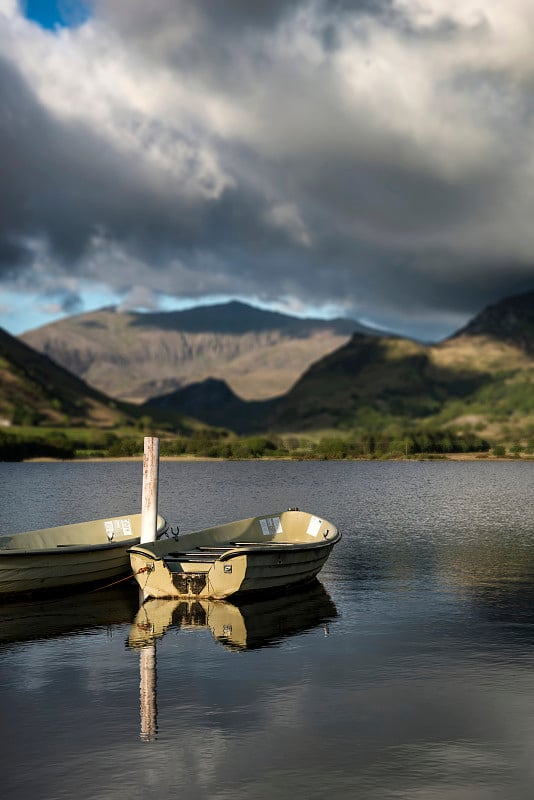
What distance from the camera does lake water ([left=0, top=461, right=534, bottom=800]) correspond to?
18.2 meters

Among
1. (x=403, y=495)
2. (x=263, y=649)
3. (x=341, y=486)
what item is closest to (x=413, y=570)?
(x=263, y=649)

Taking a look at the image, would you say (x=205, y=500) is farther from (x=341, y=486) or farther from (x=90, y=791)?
(x=90, y=791)

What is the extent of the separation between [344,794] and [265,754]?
2580mm

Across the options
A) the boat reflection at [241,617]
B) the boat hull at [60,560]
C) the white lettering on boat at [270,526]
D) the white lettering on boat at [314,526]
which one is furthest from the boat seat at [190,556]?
the white lettering on boat at [314,526]

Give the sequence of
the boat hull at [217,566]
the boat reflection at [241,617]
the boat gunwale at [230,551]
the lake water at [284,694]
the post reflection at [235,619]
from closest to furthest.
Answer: the lake water at [284,694] < the post reflection at [235,619] < the boat reflection at [241,617] < the boat gunwale at [230,551] < the boat hull at [217,566]

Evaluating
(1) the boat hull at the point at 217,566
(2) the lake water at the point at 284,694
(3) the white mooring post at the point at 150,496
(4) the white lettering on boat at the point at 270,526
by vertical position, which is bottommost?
(2) the lake water at the point at 284,694

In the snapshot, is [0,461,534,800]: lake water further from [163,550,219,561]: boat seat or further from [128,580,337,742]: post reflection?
[163,550,219,561]: boat seat

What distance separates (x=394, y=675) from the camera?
1027 inches

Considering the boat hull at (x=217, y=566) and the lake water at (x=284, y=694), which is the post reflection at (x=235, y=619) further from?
the boat hull at (x=217, y=566)

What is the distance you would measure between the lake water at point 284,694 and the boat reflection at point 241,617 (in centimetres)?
14

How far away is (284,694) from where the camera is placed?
2402 cm

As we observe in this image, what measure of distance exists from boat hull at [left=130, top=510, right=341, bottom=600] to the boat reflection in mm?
560

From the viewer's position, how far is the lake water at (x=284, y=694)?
18172 millimetres

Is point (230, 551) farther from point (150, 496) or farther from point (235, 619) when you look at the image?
point (150, 496)
